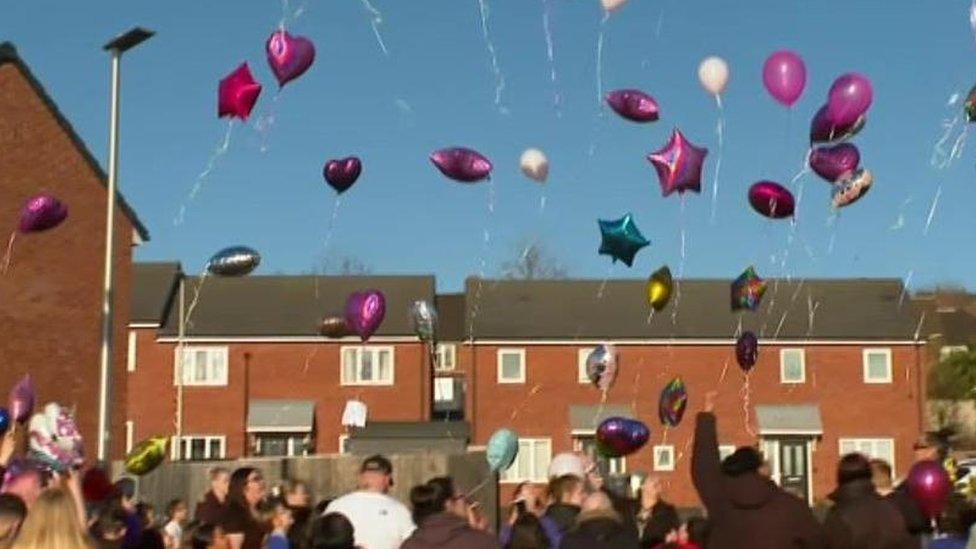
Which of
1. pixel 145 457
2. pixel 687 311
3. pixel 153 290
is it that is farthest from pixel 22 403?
pixel 687 311

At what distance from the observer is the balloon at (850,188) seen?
61.3 ft

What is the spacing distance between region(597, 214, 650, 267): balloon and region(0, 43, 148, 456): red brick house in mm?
16819

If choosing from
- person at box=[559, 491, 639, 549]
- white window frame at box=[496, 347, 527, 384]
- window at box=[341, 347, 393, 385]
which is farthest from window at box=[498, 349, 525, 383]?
person at box=[559, 491, 639, 549]

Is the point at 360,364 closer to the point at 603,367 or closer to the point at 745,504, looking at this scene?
the point at 603,367

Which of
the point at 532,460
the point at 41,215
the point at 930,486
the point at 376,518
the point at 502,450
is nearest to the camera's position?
the point at 376,518

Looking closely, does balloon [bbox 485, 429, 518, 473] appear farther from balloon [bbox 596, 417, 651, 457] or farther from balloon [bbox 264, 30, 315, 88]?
balloon [bbox 264, 30, 315, 88]

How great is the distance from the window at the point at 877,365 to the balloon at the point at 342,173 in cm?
3869

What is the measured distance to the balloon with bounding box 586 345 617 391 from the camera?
24703mm

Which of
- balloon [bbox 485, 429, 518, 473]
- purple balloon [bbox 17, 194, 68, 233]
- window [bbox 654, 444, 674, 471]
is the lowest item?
balloon [bbox 485, 429, 518, 473]

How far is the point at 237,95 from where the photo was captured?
1870 centimetres

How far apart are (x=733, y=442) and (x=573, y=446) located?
568cm

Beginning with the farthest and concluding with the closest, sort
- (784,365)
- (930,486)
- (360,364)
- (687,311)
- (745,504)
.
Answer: (687,311)
(784,365)
(360,364)
(930,486)
(745,504)

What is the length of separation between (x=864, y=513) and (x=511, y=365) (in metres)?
46.6

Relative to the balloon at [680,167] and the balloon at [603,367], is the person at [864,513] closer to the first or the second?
the balloon at [680,167]
